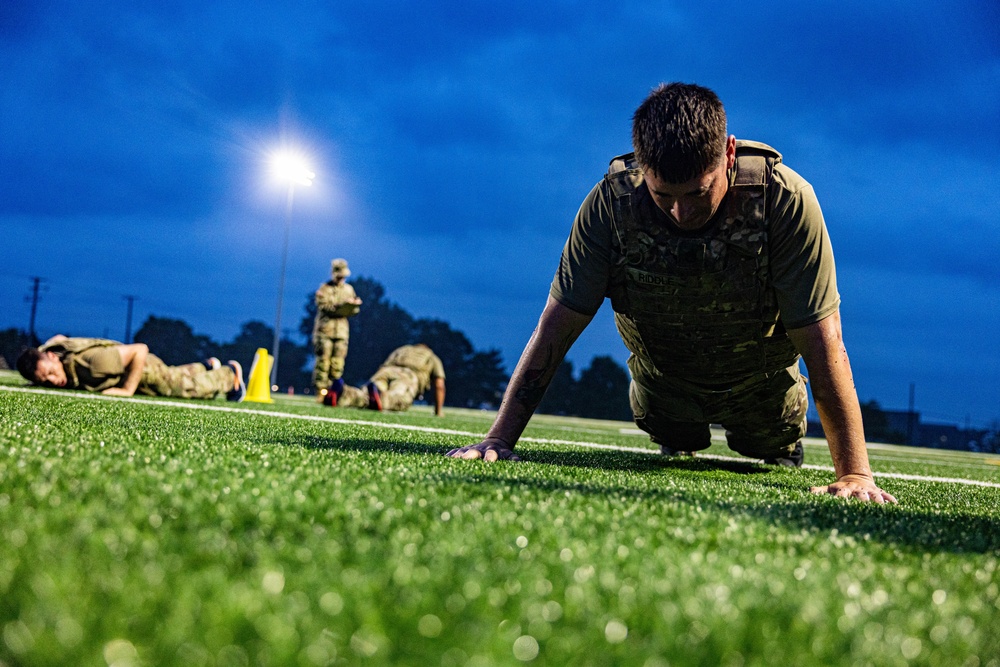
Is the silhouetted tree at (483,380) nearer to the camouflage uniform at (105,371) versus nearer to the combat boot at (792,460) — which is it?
the camouflage uniform at (105,371)

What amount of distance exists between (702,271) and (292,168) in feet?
95.8

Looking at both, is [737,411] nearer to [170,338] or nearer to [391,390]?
[391,390]

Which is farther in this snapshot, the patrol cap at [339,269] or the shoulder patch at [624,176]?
the patrol cap at [339,269]

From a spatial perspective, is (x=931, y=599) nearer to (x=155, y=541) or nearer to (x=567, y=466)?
(x=155, y=541)

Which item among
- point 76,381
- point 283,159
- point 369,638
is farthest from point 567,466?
point 283,159

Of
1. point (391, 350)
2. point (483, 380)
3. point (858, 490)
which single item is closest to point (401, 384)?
point (858, 490)

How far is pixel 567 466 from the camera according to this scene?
3.40m

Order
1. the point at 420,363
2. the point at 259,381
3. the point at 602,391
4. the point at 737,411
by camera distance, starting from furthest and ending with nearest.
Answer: the point at 602,391, the point at 420,363, the point at 259,381, the point at 737,411

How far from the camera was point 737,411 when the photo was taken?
4.55 m

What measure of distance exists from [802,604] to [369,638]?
73 centimetres

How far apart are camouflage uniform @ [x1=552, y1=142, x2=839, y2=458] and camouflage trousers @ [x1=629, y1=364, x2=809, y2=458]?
0.09ft

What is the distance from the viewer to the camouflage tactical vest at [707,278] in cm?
319

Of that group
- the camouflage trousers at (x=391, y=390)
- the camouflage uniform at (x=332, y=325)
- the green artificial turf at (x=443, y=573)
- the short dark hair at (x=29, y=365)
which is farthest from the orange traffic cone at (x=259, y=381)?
the green artificial turf at (x=443, y=573)

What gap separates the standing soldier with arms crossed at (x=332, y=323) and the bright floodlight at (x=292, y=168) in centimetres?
1597
